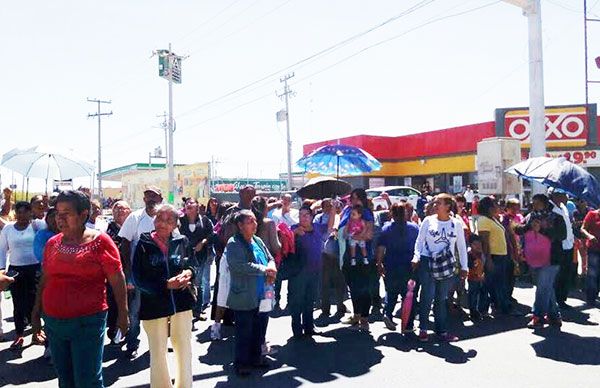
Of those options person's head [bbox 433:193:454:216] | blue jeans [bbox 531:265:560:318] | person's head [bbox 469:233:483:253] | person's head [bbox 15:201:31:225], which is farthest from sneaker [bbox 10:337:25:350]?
blue jeans [bbox 531:265:560:318]

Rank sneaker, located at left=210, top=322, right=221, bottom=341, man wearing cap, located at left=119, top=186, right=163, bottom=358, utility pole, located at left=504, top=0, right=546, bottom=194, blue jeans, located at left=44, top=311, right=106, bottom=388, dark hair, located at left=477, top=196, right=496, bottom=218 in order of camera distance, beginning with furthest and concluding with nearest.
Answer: utility pole, located at left=504, top=0, right=546, bottom=194, dark hair, located at left=477, top=196, right=496, bottom=218, sneaker, located at left=210, top=322, right=221, bottom=341, man wearing cap, located at left=119, top=186, right=163, bottom=358, blue jeans, located at left=44, top=311, right=106, bottom=388

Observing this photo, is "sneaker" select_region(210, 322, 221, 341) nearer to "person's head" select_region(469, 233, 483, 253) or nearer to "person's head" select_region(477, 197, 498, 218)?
"person's head" select_region(469, 233, 483, 253)

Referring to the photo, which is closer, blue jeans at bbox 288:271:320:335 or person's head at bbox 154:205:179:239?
person's head at bbox 154:205:179:239

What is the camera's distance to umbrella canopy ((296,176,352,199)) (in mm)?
9484

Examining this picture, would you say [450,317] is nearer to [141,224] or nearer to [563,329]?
[563,329]

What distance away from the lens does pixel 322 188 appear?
9594 millimetres

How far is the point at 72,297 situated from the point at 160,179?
33363 mm

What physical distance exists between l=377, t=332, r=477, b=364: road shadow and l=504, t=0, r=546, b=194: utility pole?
8.05 metres

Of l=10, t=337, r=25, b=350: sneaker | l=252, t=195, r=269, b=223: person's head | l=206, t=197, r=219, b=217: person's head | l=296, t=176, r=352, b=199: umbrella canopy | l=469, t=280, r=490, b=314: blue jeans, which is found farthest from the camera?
l=206, t=197, r=219, b=217: person's head

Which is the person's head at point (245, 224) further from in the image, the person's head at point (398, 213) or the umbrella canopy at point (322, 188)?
the umbrella canopy at point (322, 188)

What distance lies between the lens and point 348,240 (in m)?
7.35

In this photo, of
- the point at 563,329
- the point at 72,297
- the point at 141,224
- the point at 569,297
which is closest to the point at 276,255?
the point at 141,224

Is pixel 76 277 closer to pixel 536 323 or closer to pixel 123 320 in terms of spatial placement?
pixel 123 320

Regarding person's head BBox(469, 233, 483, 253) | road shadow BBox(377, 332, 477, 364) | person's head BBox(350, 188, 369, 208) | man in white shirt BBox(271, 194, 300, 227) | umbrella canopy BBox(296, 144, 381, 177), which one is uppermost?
umbrella canopy BBox(296, 144, 381, 177)
